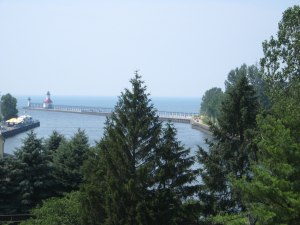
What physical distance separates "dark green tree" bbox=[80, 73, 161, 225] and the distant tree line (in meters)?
0.03

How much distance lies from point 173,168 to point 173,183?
495 mm

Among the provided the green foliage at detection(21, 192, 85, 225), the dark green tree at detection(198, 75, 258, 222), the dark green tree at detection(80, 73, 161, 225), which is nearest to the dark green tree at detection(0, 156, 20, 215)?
the green foliage at detection(21, 192, 85, 225)

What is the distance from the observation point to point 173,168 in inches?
624

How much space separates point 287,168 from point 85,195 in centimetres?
740

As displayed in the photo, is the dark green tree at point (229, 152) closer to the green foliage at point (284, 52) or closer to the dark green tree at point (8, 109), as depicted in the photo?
the green foliage at point (284, 52)

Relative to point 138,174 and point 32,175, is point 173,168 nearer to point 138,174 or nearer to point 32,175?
point 138,174

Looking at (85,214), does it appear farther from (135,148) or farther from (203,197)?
(203,197)

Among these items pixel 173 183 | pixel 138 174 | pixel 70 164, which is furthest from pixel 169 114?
pixel 138 174

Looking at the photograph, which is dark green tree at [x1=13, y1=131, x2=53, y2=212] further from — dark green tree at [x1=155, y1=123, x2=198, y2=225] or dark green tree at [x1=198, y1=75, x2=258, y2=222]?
dark green tree at [x1=155, y1=123, x2=198, y2=225]

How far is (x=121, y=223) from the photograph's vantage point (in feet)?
48.0

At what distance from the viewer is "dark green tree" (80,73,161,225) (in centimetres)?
1464

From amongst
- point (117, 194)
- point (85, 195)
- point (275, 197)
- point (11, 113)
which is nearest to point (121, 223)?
point (117, 194)

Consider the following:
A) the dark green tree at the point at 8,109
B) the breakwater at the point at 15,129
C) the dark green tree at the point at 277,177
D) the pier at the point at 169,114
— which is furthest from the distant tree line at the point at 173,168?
the dark green tree at the point at 8,109

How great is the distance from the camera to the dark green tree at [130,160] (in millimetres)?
14641
